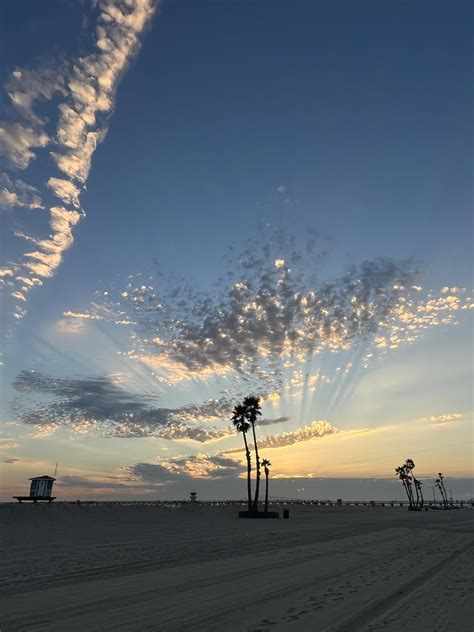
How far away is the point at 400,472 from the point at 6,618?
13707 centimetres

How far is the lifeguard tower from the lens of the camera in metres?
51.8

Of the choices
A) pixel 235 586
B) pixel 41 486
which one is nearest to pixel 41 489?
pixel 41 486

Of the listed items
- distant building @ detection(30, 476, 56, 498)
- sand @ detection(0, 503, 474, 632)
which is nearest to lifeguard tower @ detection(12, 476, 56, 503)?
distant building @ detection(30, 476, 56, 498)

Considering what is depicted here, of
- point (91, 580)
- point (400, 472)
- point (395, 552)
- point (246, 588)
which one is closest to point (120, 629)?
point (246, 588)

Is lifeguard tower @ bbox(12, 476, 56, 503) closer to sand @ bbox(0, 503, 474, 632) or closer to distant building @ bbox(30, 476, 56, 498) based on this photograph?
distant building @ bbox(30, 476, 56, 498)

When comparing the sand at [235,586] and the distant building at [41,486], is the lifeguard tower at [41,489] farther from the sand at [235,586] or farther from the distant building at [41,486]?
the sand at [235,586]

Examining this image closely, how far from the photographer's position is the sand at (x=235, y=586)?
812cm

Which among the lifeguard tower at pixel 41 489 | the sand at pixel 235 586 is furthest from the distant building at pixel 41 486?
the sand at pixel 235 586

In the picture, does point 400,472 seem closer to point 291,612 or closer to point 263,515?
point 263,515

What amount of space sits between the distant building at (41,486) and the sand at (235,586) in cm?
3379

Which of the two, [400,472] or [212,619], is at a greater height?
[400,472]

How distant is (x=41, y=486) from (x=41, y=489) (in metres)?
0.34

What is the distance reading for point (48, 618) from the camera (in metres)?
8.22

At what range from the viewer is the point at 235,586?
444 inches
